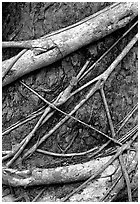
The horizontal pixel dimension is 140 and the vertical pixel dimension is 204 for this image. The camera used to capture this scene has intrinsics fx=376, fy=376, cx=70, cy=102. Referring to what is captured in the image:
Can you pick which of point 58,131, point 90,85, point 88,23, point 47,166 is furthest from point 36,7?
point 47,166

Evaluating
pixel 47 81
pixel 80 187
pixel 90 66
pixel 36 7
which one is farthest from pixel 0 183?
pixel 36 7

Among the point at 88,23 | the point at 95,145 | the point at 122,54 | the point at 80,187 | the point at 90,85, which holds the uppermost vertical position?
the point at 88,23

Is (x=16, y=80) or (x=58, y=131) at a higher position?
(x=16, y=80)

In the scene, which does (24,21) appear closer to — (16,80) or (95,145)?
Answer: (16,80)

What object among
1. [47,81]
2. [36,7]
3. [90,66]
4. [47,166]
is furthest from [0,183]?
[36,7]

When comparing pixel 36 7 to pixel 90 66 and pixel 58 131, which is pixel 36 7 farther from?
pixel 58 131

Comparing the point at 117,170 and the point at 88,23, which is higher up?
the point at 88,23
